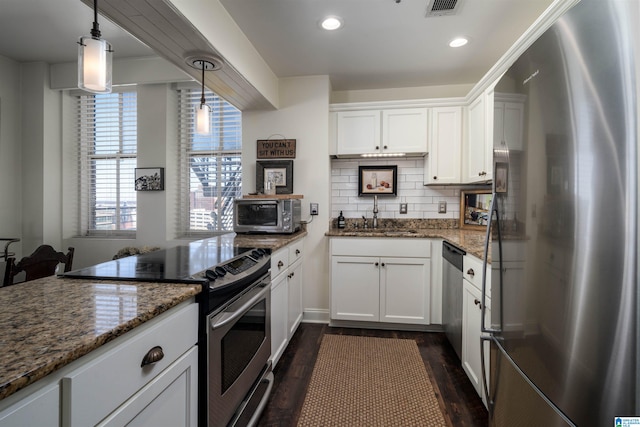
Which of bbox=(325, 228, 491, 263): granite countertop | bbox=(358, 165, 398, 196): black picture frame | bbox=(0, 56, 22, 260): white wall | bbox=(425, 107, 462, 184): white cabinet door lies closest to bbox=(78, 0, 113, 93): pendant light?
bbox=(325, 228, 491, 263): granite countertop

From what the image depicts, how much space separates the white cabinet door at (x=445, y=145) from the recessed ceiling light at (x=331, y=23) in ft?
4.37

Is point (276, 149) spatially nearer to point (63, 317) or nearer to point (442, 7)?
point (442, 7)

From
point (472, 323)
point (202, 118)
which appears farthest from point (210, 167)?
point (472, 323)

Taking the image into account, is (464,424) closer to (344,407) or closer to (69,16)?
(344,407)

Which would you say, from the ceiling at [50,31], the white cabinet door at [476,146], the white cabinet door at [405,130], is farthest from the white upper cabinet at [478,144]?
the ceiling at [50,31]

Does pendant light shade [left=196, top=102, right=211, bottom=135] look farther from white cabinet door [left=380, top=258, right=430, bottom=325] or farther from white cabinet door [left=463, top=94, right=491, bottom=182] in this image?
white cabinet door [left=463, top=94, right=491, bottom=182]

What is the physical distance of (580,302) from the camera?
70 cm

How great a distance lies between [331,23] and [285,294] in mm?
2025

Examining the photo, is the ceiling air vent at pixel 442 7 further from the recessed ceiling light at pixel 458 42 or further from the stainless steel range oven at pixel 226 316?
the stainless steel range oven at pixel 226 316

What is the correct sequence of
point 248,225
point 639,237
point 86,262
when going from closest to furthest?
point 639,237
point 248,225
point 86,262

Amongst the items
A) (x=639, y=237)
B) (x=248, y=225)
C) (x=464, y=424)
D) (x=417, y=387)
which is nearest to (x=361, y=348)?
(x=417, y=387)

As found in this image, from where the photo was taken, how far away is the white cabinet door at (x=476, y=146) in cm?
241

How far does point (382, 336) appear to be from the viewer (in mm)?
2621

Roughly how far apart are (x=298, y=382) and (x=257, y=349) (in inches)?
20.9
